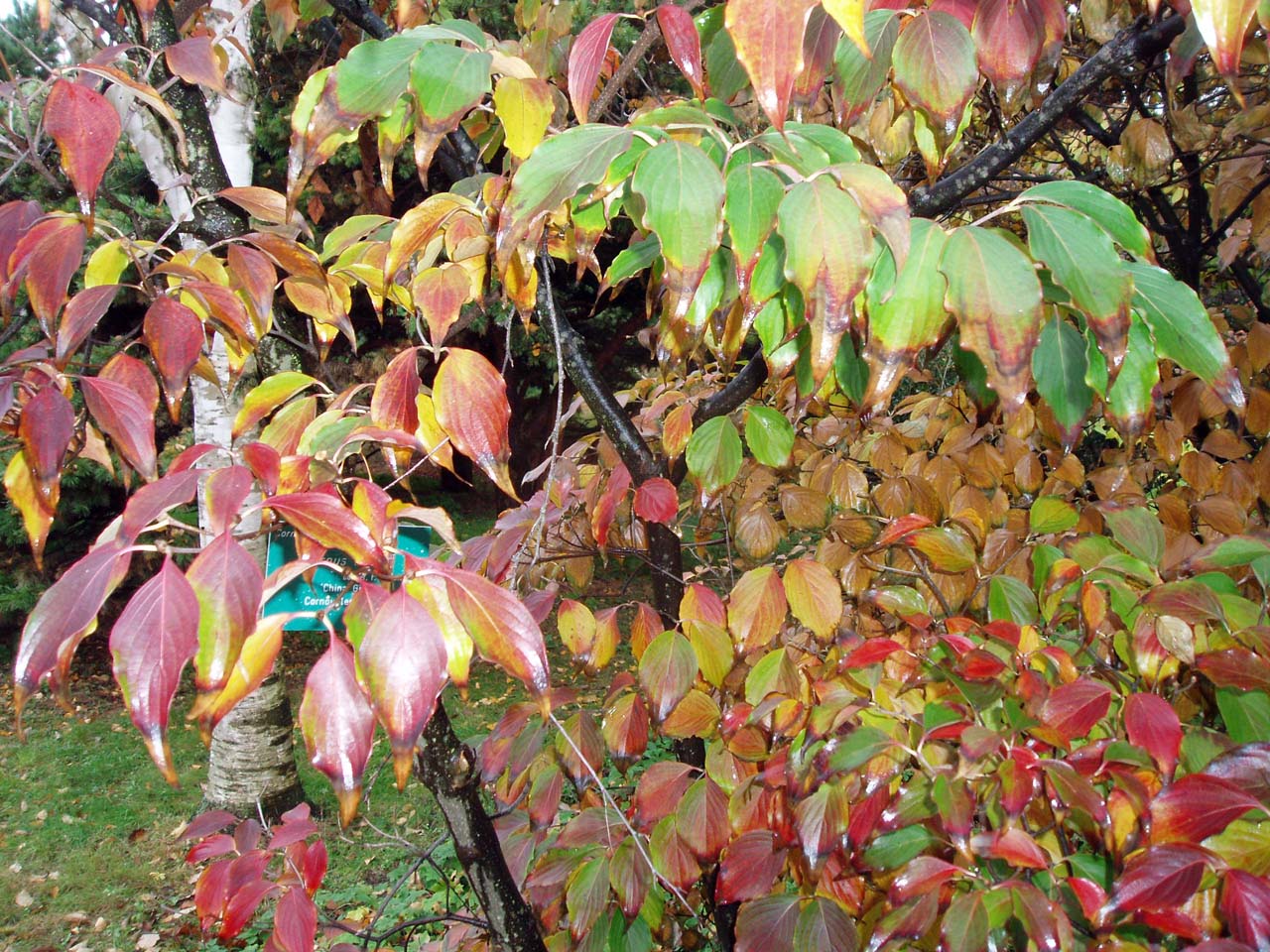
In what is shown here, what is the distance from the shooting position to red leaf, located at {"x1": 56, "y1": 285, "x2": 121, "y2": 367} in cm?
84

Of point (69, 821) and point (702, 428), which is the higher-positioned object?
point (702, 428)

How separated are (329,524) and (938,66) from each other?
67 cm

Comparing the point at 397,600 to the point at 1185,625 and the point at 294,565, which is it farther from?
the point at 1185,625

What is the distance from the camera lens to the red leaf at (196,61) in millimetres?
1047

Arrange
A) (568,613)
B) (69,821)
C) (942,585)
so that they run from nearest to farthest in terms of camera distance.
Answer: (568,613) < (942,585) < (69,821)

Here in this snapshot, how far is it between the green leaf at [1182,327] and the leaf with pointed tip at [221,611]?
74cm

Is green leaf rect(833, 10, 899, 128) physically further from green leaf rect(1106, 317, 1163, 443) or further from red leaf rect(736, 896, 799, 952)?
red leaf rect(736, 896, 799, 952)

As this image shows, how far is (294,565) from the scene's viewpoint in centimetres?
67

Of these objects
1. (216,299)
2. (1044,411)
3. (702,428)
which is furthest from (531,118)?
(1044,411)

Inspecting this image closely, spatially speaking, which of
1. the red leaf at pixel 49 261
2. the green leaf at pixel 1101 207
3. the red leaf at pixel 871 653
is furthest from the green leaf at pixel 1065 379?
the red leaf at pixel 49 261

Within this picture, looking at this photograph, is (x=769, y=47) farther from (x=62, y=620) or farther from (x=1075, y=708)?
(x=1075, y=708)

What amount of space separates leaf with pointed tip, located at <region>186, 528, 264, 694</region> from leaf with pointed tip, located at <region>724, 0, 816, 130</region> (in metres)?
0.49

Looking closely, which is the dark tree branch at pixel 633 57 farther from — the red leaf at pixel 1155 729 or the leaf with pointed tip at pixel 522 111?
the red leaf at pixel 1155 729

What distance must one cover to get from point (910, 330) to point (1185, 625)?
595mm
